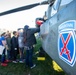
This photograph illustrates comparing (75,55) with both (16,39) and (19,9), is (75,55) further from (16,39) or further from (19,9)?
(16,39)

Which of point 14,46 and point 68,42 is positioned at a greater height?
point 68,42

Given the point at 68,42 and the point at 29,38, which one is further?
the point at 29,38

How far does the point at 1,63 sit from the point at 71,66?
21.6ft

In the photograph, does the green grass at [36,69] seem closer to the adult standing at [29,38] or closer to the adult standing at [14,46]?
the adult standing at [29,38]

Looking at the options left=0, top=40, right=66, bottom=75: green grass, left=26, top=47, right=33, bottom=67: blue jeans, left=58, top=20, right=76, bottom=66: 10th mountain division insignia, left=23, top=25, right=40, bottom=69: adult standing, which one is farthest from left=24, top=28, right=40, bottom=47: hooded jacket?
left=58, top=20, right=76, bottom=66: 10th mountain division insignia

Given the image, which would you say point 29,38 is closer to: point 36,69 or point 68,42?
point 36,69

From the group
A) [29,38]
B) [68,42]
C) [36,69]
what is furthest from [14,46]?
[68,42]

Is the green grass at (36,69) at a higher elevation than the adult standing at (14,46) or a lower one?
lower

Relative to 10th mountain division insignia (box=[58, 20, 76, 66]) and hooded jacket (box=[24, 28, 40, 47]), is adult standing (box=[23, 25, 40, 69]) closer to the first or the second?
hooded jacket (box=[24, 28, 40, 47])

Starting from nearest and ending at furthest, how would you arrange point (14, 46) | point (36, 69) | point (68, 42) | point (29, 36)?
point (68, 42), point (36, 69), point (29, 36), point (14, 46)

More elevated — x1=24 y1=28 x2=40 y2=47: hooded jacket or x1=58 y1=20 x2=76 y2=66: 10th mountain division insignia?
x1=58 y1=20 x2=76 y2=66: 10th mountain division insignia

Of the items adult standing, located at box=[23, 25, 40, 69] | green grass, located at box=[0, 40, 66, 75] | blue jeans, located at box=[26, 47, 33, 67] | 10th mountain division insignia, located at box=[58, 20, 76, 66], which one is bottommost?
green grass, located at box=[0, 40, 66, 75]

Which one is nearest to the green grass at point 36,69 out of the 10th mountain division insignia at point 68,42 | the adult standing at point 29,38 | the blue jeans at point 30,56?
the blue jeans at point 30,56

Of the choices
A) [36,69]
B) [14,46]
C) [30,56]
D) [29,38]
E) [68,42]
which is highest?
[68,42]
